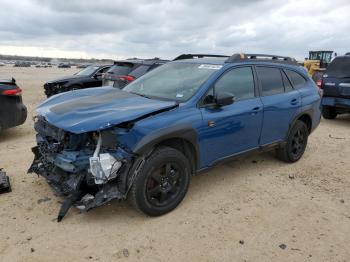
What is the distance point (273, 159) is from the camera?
6152 mm

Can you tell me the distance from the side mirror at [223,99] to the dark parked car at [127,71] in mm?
5378

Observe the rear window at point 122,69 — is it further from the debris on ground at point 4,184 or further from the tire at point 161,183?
the tire at point 161,183

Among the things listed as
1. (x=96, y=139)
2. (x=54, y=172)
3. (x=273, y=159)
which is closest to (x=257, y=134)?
(x=273, y=159)

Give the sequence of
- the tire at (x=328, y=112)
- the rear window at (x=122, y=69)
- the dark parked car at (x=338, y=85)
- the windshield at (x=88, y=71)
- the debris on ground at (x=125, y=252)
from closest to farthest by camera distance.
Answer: the debris on ground at (x=125, y=252) → the dark parked car at (x=338, y=85) → the rear window at (x=122, y=69) → the tire at (x=328, y=112) → the windshield at (x=88, y=71)

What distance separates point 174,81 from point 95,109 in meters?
1.31

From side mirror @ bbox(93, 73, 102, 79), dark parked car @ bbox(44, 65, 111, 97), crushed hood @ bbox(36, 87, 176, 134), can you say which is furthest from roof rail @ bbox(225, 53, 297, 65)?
side mirror @ bbox(93, 73, 102, 79)

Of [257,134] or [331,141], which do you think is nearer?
[257,134]

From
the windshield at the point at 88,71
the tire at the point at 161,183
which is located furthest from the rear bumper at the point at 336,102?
the windshield at the point at 88,71

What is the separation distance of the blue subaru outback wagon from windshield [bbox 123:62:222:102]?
16mm

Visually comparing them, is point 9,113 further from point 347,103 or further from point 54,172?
point 347,103

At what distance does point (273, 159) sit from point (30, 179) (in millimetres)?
3896

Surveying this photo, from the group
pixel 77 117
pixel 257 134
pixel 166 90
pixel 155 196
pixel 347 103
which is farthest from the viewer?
pixel 347 103

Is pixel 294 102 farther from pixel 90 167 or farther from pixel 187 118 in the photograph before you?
pixel 90 167

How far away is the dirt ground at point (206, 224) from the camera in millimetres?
3354
